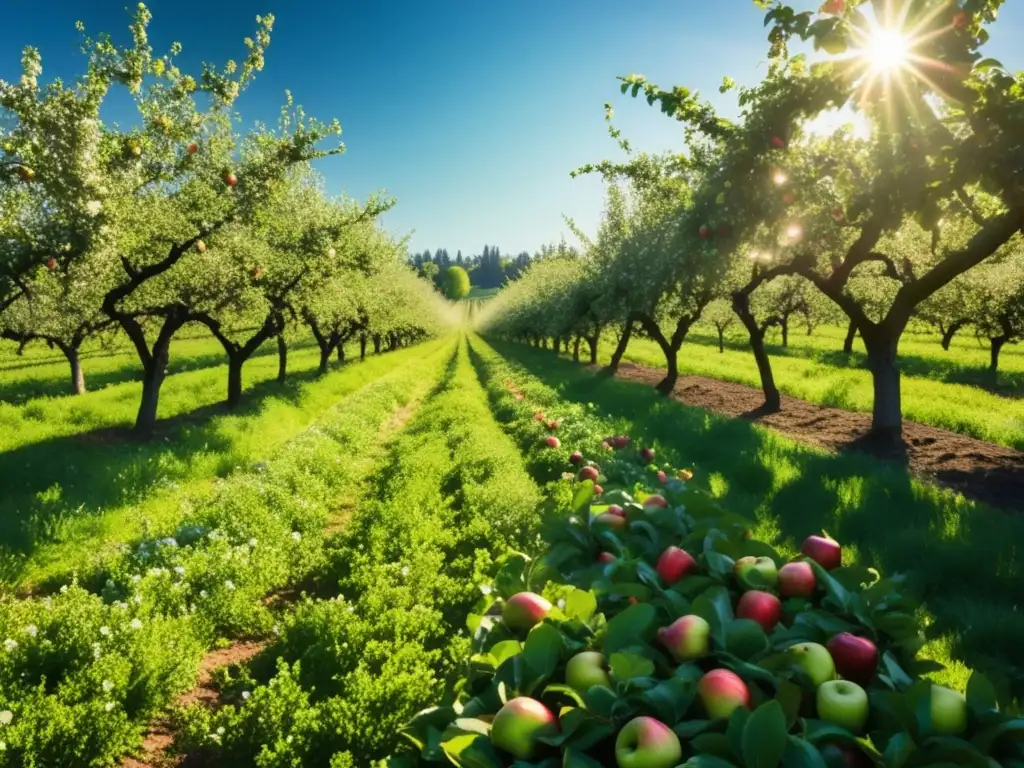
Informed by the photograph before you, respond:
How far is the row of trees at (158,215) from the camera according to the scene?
10164 mm

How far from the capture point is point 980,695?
6.03 ft

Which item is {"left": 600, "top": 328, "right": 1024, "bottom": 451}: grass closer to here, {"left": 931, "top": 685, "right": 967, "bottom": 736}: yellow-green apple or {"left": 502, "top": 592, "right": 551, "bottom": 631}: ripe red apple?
{"left": 931, "top": 685, "right": 967, "bottom": 736}: yellow-green apple

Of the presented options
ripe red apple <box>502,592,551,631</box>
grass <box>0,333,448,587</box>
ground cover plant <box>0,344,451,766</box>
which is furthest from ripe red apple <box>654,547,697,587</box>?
grass <box>0,333,448,587</box>

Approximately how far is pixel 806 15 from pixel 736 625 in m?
4.99

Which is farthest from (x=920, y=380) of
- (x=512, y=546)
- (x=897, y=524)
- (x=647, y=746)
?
(x=647, y=746)

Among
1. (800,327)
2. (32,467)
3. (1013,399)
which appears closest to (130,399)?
(32,467)

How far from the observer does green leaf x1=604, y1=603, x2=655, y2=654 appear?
2.16 m

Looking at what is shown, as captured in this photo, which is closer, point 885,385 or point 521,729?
point 521,729

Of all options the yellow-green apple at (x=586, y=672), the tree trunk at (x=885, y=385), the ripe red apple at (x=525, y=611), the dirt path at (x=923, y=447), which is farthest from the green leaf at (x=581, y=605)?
the tree trunk at (x=885, y=385)

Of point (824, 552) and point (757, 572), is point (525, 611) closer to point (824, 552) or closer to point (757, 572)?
point (757, 572)

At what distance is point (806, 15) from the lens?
4.95m

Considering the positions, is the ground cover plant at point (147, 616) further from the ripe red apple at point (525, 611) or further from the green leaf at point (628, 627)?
the green leaf at point (628, 627)

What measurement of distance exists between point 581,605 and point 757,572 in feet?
2.37

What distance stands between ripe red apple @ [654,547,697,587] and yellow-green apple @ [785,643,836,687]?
2.04ft
